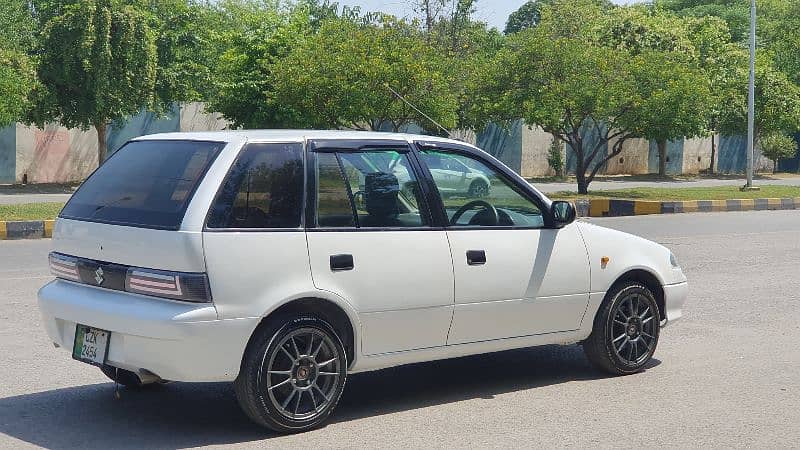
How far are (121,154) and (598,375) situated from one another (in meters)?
3.30

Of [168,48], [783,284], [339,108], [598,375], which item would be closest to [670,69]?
[339,108]

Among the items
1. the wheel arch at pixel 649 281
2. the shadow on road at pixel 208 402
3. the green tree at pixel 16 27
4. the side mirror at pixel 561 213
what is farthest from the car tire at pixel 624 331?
the green tree at pixel 16 27

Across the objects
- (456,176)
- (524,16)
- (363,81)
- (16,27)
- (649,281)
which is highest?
(524,16)

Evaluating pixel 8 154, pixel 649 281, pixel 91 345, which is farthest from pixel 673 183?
pixel 91 345

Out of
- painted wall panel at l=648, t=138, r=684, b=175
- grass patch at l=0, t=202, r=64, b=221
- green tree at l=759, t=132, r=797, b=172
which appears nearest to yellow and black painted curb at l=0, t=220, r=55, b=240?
grass patch at l=0, t=202, r=64, b=221

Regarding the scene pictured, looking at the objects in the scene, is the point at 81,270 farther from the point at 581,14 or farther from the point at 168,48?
the point at 581,14

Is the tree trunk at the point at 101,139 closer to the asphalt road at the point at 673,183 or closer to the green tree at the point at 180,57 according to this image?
the green tree at the point at 180,57

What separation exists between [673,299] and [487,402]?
1.68 meters

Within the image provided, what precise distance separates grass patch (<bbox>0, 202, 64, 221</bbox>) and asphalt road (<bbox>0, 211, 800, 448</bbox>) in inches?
364

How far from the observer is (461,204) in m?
6.57

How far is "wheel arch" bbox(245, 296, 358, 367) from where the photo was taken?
5.69m

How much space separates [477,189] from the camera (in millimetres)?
6707

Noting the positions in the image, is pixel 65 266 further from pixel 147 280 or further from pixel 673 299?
pixel 673 299

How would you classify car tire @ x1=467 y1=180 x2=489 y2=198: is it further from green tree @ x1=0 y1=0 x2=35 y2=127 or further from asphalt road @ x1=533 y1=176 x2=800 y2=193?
asphalt road @ x1=533 y1=176 x2=800 y2=193
